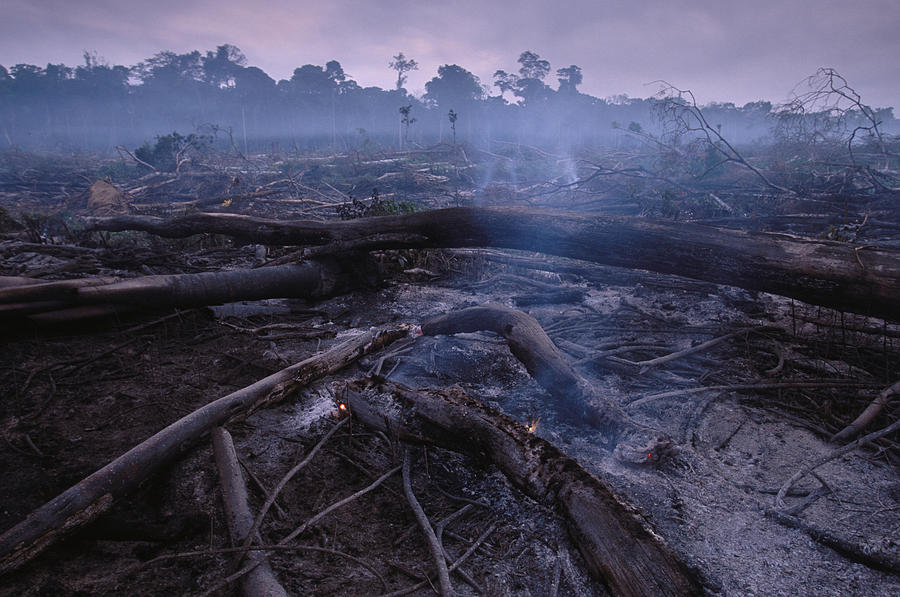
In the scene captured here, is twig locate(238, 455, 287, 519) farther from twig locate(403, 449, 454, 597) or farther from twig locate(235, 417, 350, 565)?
twig locate(403, 449, 454, 597)

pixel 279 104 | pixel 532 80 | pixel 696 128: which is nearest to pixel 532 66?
pixel 532 80

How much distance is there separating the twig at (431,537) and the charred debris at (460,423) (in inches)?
0.6

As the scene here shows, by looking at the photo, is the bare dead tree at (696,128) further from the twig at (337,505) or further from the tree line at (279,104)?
the tree line at (279,104)

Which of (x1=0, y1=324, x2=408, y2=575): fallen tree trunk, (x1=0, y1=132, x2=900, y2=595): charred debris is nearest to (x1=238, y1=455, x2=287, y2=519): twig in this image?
(x1=0, y1=132, x2=900, y2=595): charred debris

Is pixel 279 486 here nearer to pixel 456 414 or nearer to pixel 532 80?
pixel 456 414

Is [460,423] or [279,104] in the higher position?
[279,104]

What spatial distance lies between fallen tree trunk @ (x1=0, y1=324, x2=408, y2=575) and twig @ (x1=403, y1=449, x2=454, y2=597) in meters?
1.13

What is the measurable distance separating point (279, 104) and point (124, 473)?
3364 inches

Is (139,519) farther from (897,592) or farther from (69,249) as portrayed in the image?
(69,249)

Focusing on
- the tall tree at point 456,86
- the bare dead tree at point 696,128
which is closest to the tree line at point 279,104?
the tall tree at point 456,86

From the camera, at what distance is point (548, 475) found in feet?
6.46

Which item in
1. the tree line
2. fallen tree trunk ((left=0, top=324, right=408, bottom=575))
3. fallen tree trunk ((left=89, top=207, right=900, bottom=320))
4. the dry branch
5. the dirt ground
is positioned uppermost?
the tree line

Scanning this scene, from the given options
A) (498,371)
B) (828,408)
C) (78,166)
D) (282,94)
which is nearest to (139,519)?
(498,371)

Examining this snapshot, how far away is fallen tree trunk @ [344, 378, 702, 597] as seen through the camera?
1.47 m
